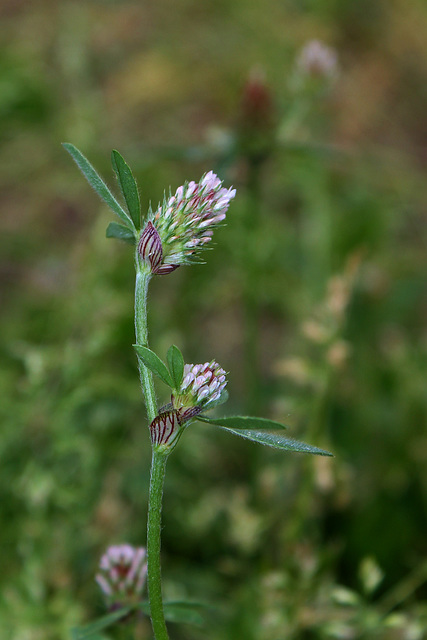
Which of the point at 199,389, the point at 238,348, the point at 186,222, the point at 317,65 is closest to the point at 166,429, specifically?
the point at 199,389

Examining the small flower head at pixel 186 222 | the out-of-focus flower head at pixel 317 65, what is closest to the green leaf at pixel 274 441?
the small flower head at pixel 186 222

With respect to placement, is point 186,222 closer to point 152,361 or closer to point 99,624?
point 152,361

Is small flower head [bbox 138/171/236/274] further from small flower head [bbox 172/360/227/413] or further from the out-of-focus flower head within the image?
the out-of-focus flower head

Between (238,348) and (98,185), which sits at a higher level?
(238,348)

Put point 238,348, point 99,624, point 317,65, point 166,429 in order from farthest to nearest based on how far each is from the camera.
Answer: point 238,348 < point 317,65 < point 99,624 < point 166,429

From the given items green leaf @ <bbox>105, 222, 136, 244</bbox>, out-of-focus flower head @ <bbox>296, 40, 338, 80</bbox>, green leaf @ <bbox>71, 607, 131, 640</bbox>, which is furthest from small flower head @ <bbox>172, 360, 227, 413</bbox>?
out-of-focus flower head @ <bbox>296, 40, 338, 80</bbox>
